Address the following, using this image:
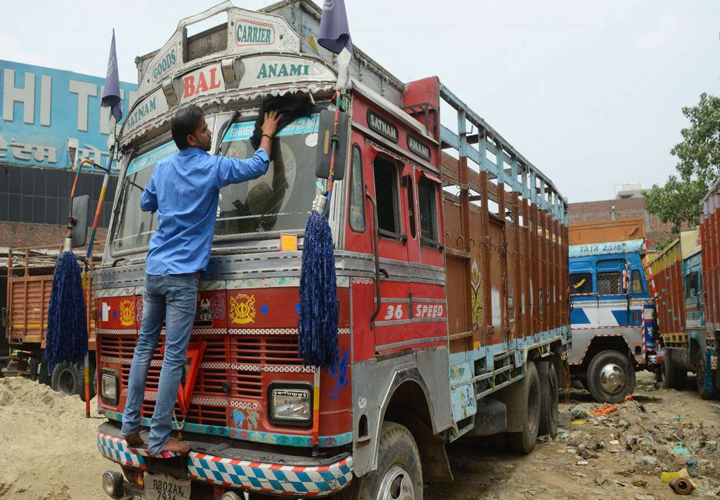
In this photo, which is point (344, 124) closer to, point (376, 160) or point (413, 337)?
point (376, 160)

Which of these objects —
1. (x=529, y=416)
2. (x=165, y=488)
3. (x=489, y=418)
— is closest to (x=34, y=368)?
(x=529, y=416)

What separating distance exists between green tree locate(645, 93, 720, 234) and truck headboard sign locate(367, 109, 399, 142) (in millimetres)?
17707

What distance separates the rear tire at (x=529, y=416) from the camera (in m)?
7.21

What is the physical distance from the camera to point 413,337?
13.4ft

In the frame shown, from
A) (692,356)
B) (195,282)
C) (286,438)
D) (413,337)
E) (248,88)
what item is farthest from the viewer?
(692,356)

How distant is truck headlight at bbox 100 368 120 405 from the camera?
393 cm

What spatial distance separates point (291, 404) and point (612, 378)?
9928mm

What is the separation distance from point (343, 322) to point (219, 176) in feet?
3.47

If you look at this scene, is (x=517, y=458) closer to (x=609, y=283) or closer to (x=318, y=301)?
(x=318, y=301)

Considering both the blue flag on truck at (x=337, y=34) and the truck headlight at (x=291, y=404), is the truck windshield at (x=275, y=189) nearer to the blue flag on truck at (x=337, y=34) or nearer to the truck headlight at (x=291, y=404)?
the blue flag on truck at (x=337, y=34)

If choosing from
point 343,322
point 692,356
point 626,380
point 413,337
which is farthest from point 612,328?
point 343,322

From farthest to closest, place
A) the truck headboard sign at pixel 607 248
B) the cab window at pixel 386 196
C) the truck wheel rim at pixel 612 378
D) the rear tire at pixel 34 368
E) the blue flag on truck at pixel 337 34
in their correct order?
the rear tire at pixel 34 368 < the truck headboard sign at pixel 607 248 < the truck wheel rim at pixel 612 378 < the cab window at pixel 386 196 < the blue flag on truck at pixel 337 34

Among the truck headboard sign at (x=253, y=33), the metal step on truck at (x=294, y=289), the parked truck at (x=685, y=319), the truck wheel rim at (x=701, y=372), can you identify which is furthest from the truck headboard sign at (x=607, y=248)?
the truck headboard sign at (x=253, y=33)

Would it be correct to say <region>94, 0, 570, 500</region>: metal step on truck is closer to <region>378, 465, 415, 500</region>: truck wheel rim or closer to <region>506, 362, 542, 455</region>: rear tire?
<region>378, 465, 415, 500</region>: truck wheel rim
